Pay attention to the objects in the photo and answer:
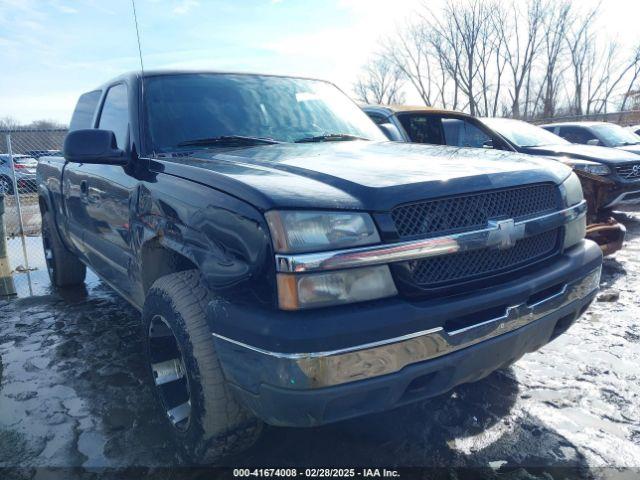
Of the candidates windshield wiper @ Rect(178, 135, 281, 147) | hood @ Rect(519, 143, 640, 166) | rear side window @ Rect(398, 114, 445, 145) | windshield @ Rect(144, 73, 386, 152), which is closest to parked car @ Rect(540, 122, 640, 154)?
hood @ Rect(519, 143, 640, 166)

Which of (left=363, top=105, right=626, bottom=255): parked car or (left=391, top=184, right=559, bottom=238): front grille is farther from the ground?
(left=363, top=105, right=626, bottom=255): parked car

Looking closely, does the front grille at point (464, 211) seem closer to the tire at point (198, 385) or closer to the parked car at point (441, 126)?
the tire at point (198, 385)

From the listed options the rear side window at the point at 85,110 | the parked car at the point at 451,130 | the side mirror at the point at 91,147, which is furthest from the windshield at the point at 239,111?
the parked car at the point at 451,130

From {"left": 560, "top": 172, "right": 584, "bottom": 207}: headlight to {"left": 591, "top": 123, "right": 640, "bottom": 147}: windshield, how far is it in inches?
345

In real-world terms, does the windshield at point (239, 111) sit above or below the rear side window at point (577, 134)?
above

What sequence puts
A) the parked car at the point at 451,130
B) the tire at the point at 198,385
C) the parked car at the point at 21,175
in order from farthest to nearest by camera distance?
the parked car at the point at 21,175, the parked car at the point at 451,130, the tire at the point at 198,385

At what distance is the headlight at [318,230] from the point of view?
1.63 m

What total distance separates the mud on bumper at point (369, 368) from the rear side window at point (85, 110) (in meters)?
2.85

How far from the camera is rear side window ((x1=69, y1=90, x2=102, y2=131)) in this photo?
3.85 m

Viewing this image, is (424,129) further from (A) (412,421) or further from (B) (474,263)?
(B) (474,263)

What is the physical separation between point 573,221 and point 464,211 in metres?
0.81

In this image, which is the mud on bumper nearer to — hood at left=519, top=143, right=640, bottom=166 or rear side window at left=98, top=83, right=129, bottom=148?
rear side window at left=98, top=83, right=129, bottom=148

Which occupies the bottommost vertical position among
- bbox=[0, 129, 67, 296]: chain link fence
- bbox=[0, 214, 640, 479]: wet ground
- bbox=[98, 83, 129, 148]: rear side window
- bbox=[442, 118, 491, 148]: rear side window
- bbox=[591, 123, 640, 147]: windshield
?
bbox=[0, 214, 640, 479]: wet ground

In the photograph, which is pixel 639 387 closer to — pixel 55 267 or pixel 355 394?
pixel 355 394
